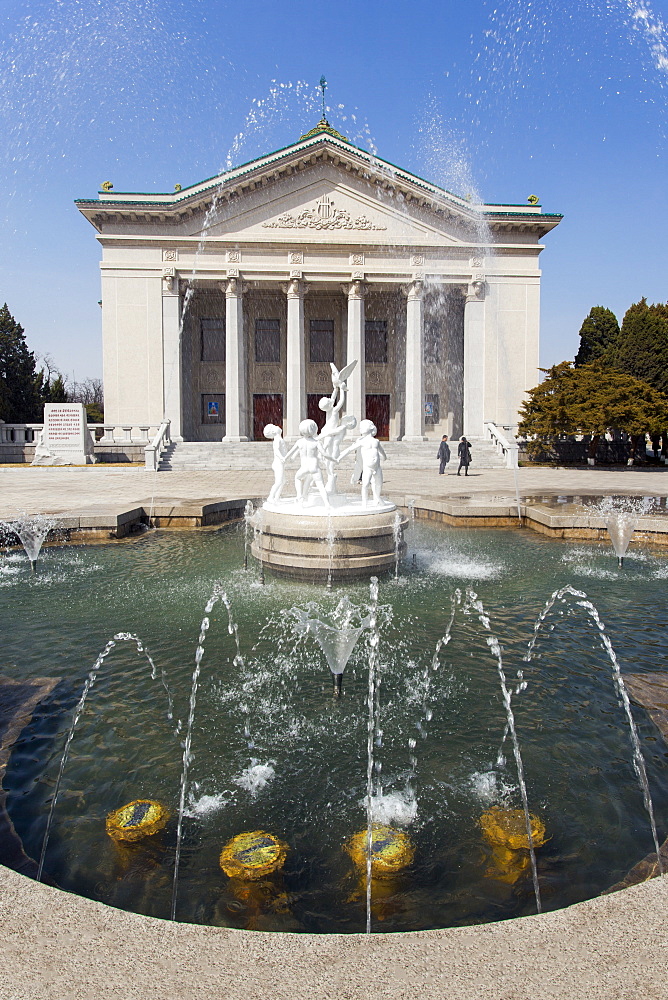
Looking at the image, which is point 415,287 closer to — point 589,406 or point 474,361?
point 474,361

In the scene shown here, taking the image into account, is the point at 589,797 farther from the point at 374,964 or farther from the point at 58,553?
the point at 58,553

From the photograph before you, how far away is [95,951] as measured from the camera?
8.05 ft

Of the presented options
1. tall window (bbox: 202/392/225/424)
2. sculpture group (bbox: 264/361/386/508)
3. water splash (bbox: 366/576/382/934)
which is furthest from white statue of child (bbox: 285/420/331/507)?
tall window (bbox: 202/392/225/424)

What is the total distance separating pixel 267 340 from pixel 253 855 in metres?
42.5

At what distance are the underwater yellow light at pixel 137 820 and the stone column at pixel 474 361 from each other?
3718cm

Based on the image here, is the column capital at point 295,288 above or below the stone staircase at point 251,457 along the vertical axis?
above

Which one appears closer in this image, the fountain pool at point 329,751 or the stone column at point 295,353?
the fountain pool at point 329,751

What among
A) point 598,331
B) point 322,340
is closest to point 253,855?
point 322,340

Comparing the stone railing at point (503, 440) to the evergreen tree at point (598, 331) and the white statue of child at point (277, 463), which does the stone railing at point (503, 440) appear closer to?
the evergreen tree at point (598, 331)

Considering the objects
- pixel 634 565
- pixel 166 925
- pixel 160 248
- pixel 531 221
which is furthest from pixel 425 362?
pixel 166 925

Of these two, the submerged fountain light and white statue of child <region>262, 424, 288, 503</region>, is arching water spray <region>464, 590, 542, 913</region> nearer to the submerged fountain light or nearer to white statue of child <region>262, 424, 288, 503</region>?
white statue of child <region>262, 424, 288, 503</region>

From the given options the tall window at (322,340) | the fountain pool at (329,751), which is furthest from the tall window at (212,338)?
the fountain pool at (329,751)

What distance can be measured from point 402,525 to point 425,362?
34042 millimetres

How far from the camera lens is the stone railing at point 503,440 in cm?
3375
